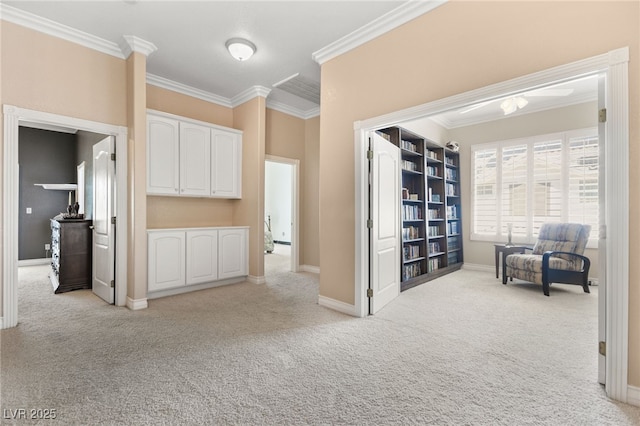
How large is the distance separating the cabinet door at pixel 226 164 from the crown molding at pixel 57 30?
1473 millimetres

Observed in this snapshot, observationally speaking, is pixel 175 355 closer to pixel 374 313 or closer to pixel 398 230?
pixel 374 313

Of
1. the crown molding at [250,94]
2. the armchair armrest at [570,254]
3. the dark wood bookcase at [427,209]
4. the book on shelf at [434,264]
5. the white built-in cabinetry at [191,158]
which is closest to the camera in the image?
the white built-in cabinetry at [191,158]

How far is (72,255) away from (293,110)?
4.09 meters

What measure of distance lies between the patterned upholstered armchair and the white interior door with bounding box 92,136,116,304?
17.7 ft

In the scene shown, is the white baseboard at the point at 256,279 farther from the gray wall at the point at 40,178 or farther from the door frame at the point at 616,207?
the gray wall at the point at 40,178

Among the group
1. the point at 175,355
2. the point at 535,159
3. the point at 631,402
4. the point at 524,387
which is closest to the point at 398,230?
the point at 524,387

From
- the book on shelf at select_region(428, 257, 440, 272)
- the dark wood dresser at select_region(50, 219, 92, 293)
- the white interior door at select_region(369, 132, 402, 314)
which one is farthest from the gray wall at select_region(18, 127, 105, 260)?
the book on shelf at select_region(428, 257, 440, 272)

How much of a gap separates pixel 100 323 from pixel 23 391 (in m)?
Answer: 1.17

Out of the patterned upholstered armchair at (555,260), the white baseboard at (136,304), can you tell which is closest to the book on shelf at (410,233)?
the patterned upholstered armchair at (555,260)

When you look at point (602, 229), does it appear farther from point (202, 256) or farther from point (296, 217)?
point (296, 217)

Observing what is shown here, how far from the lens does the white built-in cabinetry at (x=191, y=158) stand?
385cm

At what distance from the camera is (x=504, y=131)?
17.9 ft

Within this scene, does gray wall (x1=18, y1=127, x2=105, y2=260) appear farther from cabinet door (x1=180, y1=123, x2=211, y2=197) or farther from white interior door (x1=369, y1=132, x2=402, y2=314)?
white interior door (x1=369, y1=132, x2=402, y2=314)

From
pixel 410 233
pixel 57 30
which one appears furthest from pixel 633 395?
pixel 57 30
